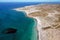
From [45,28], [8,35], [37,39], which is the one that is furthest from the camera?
[45,28]

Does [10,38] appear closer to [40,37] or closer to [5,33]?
[5,33]

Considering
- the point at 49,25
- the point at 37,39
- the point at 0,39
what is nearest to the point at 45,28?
the point at 49,25

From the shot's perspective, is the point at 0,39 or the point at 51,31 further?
the point at 51,31

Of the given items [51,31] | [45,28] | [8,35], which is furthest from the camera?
[45,28]

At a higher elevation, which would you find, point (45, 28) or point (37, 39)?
point (45, 28)

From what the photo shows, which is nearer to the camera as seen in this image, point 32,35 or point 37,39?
point 37,39

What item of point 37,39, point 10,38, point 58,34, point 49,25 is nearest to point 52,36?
point 58,34

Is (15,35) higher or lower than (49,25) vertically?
lower

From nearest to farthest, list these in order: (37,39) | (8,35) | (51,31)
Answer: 1. (37,39)
2. (8,35)
3. (51,31)

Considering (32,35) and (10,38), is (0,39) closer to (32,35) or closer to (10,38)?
(10,38)
